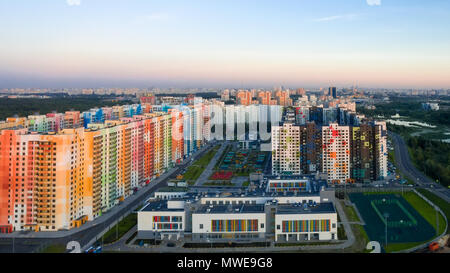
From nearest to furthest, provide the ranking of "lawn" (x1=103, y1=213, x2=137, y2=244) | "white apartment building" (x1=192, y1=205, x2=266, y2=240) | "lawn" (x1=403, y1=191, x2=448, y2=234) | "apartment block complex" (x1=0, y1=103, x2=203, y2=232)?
"white apartment building" (x1=192, y1=205, x2=266, y2=240)
"lawn" (x1=103, y1=213, x2=137, y2=244)
"apartment block complex" (x1=0, y1=103, x2=203, y2=232)
"lawn" (x1=403, y1=191, x2=448, y2=234)

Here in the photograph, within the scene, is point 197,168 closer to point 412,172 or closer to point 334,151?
point 334,151

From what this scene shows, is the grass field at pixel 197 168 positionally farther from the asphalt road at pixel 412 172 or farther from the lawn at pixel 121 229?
the asphalt road at pixel 412 172

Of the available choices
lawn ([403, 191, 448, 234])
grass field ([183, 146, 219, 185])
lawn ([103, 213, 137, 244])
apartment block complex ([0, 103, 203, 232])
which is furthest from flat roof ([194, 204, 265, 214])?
grass field ([183, 146, 219, 185])

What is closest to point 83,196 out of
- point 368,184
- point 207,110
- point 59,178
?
point 59,178

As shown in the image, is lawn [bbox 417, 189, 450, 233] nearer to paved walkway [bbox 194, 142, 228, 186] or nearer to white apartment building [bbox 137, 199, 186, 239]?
white apartment building [bbox 137, 199, 186, 239]
